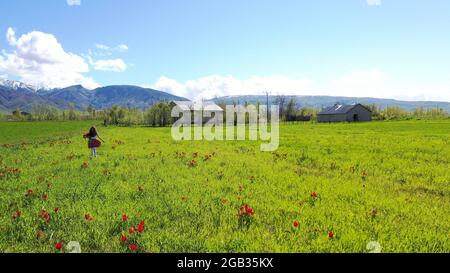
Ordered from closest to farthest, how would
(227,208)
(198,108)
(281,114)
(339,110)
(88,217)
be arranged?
(88,217)
(227,208)
(198,108)
(339,110)
(281,114)

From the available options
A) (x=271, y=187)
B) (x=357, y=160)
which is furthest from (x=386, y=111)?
(x=271, y=187)

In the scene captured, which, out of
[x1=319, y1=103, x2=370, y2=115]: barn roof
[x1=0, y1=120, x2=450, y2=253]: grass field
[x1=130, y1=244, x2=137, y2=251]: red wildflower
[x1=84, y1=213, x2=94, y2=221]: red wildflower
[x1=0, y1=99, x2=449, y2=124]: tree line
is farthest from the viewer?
[x1=319, y1=103, x2=370, y2=115]: barn roof

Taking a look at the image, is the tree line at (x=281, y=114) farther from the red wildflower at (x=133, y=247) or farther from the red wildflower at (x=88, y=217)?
the red wildflower at (x=133, y=247)

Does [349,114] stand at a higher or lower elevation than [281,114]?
lower

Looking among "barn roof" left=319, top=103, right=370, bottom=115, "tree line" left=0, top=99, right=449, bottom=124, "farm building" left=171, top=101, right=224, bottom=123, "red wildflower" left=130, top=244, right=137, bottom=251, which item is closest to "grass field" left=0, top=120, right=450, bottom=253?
"red wildflower" left=130, top=244, right=137, bottom=251

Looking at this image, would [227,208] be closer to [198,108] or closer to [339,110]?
[198,108]

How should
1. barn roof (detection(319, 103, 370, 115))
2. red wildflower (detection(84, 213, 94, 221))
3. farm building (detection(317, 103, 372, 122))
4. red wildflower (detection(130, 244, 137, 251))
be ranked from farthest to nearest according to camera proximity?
barn roof (detection(319, 103, 370, 115)) < farm building (detection(317, 103, 372, 122)) < red wildflower (detection(84, 213, 94, 221)) < red wildflower (detection(130, 244, 137, 251))

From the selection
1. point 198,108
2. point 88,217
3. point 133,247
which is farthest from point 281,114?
point 133,247

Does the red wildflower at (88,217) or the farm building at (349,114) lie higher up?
the farm building at (349,114)

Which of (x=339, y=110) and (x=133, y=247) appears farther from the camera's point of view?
(x=339, y=110)

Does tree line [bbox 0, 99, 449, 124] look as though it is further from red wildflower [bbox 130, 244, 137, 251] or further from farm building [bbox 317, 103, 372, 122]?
red wildflower [bbox 130, 244, 137, 251]

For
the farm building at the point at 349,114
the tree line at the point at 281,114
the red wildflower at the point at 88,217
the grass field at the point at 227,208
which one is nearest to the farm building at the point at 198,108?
the tree line at the point at 281,114

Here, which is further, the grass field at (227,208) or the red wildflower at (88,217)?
the red wildflower at (88,217)
